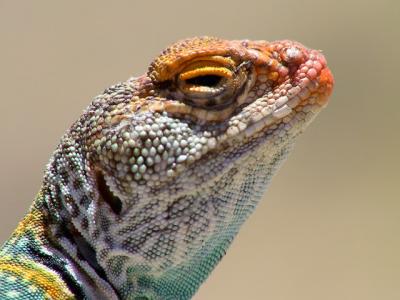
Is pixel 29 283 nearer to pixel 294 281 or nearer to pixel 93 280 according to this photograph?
pixel 93 280

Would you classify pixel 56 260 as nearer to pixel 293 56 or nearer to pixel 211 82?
pixel 211 82

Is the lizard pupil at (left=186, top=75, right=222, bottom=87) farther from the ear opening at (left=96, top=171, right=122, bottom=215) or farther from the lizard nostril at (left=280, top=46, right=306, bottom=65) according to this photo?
the ear opening at (left=96, top=171, right=122, bottom=215)

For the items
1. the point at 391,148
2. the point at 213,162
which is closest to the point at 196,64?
the point at 213,162

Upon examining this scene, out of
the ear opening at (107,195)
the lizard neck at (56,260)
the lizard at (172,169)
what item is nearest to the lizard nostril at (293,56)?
the lizard at (172,169)

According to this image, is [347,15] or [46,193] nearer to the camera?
[46,193]

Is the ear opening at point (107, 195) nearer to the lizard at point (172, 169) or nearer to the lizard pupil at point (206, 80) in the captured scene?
the lizard at point (172, 169)

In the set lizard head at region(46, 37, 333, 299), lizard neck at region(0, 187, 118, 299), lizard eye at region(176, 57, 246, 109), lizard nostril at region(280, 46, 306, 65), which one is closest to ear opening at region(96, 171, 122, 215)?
lizard head at region(46, 37, 333, 299)

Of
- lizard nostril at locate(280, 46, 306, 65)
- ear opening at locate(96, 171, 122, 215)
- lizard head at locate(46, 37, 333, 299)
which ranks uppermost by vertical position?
lizard nostril at locate(280, 46, 306, 65)

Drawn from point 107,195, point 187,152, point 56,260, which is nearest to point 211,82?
point 187,152
